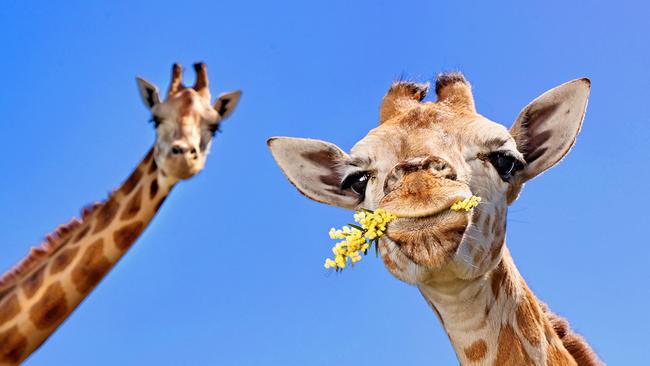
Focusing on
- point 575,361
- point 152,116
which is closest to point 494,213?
point 575,361

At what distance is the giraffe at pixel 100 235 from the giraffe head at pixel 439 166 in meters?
4.23

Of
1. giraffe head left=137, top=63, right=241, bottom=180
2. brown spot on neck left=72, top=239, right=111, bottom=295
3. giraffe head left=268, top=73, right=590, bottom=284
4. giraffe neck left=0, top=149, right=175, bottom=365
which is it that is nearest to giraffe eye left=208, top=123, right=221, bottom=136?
giraffe head left=137, top=63, right=241, bottom=180

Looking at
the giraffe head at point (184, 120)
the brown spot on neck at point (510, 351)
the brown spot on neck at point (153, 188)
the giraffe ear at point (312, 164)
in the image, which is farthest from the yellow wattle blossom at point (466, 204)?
the brown spot on neck at point (153, 188)

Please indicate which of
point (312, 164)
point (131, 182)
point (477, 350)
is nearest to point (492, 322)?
point (477, 350)

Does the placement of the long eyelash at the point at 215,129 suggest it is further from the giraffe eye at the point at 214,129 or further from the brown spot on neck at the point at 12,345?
the brown spot on neck at the point at 12,345

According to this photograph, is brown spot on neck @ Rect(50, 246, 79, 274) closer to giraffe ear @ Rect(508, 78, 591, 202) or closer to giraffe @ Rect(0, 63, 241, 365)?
giraffe @ Rect(0, 63, 241, 365)

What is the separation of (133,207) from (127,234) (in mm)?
438

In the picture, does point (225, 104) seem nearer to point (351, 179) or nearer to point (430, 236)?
point (351, 179)

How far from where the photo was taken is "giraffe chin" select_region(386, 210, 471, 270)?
427cm

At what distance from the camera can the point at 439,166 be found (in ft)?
14.9

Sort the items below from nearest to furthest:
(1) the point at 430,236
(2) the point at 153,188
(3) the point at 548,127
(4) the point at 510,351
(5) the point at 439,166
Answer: (1) the point at 430,236 < (5) the point at 439,166 < (4) the point at 510,351 < (3) the point at 548,127 < (2) the point at 153,188

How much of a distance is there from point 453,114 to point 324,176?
1050 millimetres

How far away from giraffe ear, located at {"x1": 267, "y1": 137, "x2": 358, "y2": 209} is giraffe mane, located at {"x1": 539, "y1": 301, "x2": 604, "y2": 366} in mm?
1737

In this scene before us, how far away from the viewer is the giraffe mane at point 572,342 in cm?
536
